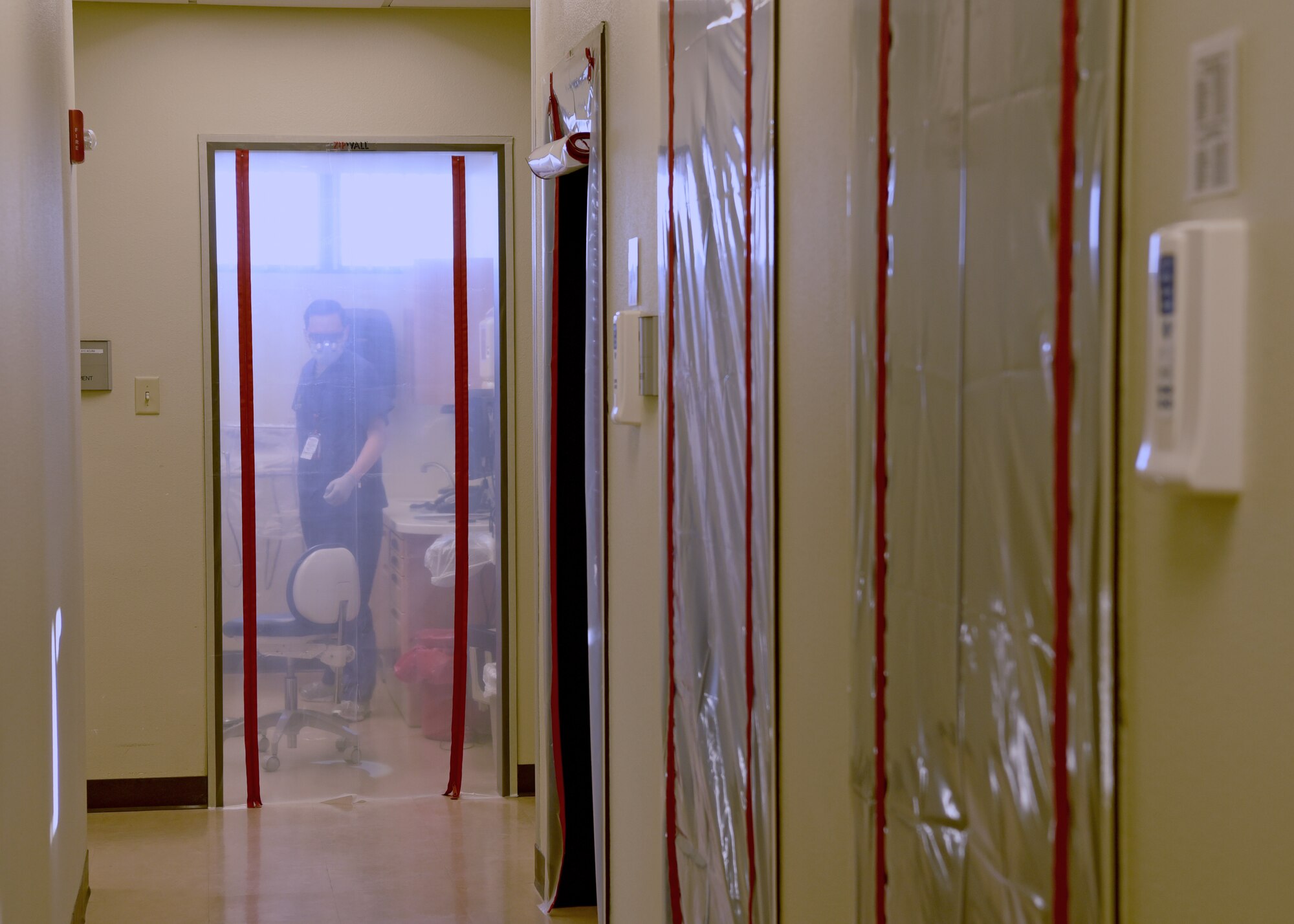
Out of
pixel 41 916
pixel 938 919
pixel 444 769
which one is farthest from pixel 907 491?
pixel 444 769

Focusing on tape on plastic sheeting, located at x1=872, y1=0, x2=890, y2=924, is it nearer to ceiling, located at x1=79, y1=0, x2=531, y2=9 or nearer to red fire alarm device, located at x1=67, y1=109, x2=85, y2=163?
red fire alarm device, located at x1=67, y1=109, x2=85, y2=163

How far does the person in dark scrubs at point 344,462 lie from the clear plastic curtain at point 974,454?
3.01 metres

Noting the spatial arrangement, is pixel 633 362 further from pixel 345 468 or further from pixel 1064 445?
pixel 345 468

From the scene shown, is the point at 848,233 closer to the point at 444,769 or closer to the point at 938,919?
the point at 938,919

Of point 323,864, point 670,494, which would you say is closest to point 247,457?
point 323,864

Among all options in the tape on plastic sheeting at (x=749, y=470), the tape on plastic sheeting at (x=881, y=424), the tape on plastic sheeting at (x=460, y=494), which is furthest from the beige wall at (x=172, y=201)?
the tape on plastic sheeting at (x=881, y=424)

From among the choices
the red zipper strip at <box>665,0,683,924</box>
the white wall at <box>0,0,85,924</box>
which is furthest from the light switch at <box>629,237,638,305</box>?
the white wall at <box>0,0,85,924</box>

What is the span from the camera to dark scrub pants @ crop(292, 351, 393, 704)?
167 inches

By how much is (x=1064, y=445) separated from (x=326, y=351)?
3474 mm

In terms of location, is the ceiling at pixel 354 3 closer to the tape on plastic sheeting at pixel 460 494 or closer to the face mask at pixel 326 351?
the tape on plastic sheeting at pixel 460 494

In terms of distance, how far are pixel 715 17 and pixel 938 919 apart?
1.38 metres

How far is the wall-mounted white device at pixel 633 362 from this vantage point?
2416 mm

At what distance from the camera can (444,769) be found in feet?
14.2

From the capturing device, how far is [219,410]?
4.16 metres
